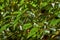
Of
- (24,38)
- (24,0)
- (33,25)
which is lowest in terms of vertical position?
(24,38)

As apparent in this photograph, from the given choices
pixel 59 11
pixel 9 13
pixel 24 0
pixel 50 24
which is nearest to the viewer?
pixel 50 24

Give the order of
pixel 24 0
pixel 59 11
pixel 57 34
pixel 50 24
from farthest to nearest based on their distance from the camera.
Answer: pixel 24 0 < pixel 59 11 < pixel 50 24 < pixel 57 34

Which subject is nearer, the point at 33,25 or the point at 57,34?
the point at 57,34

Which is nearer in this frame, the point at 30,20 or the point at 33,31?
the point at 33,31

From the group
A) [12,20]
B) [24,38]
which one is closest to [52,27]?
[24,38]

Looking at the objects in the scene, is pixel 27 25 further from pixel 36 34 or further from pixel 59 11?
pixel 59 11

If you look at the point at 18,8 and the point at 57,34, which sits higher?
the point at 18,8

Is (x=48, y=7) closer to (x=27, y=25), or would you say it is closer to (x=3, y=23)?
(x=27, y=25)
